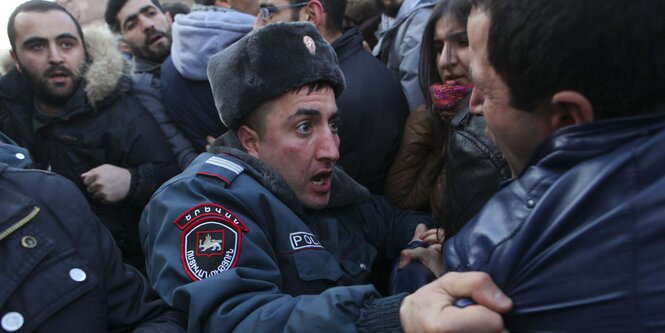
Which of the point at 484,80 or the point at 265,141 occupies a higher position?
the point at 484,80

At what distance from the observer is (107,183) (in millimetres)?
3404

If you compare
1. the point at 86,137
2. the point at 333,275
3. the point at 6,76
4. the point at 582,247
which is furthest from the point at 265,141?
the point at 6,76

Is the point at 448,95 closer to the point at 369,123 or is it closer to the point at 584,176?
the point at 369,123

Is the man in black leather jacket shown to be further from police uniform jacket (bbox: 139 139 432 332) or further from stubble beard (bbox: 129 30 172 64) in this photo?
stubble beard (bbox: 129 30 172 64)

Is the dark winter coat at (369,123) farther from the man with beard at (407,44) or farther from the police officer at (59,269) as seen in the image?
the police officer at (59,269)

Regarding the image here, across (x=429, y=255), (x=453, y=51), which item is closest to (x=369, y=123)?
(x=453, y=51)

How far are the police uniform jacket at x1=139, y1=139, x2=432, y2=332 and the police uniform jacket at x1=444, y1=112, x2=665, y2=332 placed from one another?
1.08 feet

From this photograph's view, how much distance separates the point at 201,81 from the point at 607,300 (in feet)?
9.23

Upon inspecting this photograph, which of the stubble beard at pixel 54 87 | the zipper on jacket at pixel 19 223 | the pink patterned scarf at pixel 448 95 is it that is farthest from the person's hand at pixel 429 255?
the stubble beard at pixel 54 87

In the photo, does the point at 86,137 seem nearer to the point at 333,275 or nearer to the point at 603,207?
the point at 333,275

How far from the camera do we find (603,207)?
1.07 m

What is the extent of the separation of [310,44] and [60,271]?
1152mm

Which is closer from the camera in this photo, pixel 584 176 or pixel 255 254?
pixel 584 176

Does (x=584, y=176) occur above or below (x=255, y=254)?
above
